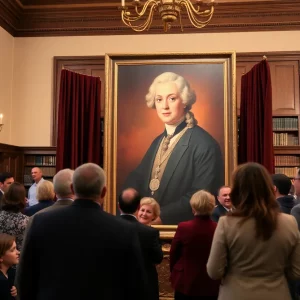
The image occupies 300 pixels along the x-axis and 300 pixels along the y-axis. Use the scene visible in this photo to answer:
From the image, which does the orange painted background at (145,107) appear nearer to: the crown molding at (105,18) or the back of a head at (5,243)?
the crown molding at (105,18)

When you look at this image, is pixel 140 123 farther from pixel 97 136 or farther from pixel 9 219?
pixel 9 219

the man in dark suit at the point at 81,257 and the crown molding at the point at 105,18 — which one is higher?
the crown molding at the point at 105,18

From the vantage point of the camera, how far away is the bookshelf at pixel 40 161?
340 inches

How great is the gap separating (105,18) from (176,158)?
12.0ft

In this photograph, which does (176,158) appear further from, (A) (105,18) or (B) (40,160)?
(A) (105,18)

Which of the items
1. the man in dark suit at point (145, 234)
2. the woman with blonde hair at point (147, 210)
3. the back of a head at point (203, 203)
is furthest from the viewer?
the woman with blonde hair at point (147, 210)

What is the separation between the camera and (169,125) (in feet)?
22.8

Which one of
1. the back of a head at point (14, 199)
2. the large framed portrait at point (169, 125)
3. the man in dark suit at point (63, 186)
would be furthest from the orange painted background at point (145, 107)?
the man in dark suit at point (63, 186)

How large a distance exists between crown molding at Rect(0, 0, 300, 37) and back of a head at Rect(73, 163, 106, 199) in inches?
276

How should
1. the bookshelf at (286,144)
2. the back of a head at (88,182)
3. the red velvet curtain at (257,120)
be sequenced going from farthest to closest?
the bookshelf at (286,144) < the red velvet curtain at (257,120) < the back of a head at (88,182)

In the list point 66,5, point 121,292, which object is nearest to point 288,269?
point 121,292

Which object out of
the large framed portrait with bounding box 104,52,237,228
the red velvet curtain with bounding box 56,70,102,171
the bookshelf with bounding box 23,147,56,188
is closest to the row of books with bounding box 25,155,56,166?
the bookshelf with bounding box 23,147,56,188

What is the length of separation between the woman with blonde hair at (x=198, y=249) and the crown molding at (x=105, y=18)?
19.5 ft

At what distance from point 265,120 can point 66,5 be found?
4.78 meters
